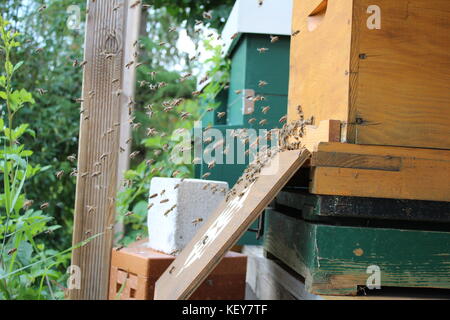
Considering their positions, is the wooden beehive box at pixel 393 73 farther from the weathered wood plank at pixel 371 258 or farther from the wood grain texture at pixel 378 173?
the weathered wood plank at pixel 371 258

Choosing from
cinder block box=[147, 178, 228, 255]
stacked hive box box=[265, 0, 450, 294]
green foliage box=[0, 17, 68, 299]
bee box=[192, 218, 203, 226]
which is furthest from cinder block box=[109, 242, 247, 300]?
stacked hive box box=[265, 0, 450, 294]

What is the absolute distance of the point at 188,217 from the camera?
2.47 meters

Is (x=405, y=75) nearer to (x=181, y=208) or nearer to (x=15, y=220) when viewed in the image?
(x=181, y=208)

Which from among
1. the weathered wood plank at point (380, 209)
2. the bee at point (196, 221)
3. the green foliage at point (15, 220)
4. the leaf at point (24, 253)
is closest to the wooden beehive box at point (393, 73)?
the weathered wood plank at point (380, 209)

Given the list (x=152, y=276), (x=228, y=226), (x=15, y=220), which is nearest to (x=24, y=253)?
(x=15, y=220)

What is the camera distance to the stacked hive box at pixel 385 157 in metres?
1.64

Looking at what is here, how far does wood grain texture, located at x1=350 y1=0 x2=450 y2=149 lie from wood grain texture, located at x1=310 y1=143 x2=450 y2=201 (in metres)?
0.04

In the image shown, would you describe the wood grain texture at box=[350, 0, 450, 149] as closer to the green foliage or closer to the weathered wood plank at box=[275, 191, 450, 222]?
the weathered wood plank at box=[275, 191, 450, 222]

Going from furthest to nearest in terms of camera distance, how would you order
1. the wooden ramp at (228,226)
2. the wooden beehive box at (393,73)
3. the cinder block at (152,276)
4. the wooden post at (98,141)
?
the cinder block at (152,276) → the wooden post at (98,141) → the wooden beehive box at (393,73) → the wooden ramp at (228,226)

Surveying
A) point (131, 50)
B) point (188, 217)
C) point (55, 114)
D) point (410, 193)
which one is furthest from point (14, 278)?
point (55, 114)

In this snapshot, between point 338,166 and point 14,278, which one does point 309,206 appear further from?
point 14,278

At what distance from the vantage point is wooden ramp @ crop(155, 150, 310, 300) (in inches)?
60.9

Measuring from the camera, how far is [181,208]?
2.46 m

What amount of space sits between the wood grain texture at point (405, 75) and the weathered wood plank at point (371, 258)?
0.31 meters
